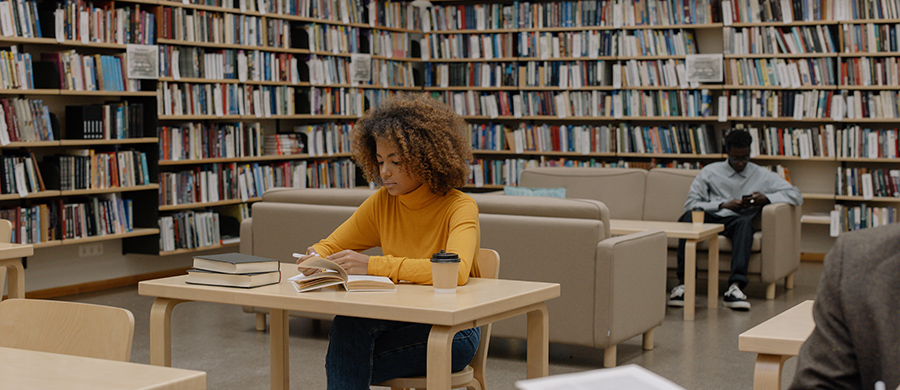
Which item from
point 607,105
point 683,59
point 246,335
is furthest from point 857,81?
point 246,335

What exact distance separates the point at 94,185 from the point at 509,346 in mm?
2988

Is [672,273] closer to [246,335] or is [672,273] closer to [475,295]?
[246,335]

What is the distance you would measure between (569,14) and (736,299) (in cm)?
358

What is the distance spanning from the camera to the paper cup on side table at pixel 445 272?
220 centimetres

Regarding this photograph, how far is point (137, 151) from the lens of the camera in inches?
238

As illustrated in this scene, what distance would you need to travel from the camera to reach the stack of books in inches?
90.6

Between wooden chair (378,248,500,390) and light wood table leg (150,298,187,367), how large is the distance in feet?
2.00

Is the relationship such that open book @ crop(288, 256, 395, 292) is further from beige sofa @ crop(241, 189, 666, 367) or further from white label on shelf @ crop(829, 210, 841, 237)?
white label on shelf @ crop(829, 210, 841, 237)

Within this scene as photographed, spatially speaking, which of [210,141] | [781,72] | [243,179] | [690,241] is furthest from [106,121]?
[781,72]

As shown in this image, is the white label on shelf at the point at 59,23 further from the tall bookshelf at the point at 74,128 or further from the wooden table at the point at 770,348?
the wooden table at the point at 770,348

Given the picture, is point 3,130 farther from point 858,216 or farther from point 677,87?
point 858,216

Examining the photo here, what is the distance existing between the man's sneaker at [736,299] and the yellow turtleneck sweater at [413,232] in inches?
126

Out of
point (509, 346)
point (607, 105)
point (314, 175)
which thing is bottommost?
point (509, 346)

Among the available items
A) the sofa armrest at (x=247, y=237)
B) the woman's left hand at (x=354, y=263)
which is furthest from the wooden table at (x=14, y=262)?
the sofa armrest at (x=247, y=237)
